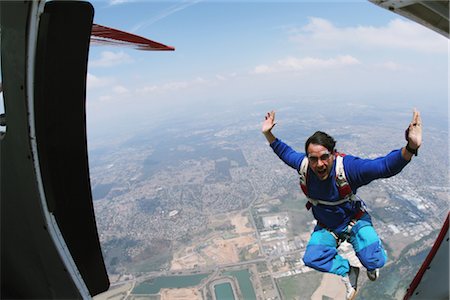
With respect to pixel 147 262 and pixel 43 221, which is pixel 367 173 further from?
pixel 147 262

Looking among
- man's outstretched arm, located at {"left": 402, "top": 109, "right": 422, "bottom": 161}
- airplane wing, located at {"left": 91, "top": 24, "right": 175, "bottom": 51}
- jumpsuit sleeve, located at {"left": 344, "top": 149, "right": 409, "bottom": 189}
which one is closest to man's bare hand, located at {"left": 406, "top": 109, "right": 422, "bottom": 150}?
man's outstretched arm, located at {"left": 402, "top": 109, "right": 422, "bottom": 161}

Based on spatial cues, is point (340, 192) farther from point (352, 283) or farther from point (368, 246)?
point (352, 283)

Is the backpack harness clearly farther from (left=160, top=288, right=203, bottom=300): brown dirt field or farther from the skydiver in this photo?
(left=160, top=288, right=203, bottom=300): brown dirt field

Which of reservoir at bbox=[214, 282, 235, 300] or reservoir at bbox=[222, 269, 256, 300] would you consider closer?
reservoir at bbox=[222, 269, 256, 300]

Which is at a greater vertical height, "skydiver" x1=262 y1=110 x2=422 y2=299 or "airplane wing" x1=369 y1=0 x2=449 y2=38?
"airplane wing" x1=369 y1=0 x2=449 y2=38

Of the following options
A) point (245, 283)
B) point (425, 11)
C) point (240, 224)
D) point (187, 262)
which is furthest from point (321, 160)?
point (240, 224)

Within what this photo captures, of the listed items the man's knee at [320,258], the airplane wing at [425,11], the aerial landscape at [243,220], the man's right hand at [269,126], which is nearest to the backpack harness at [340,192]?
the man's knee at [320,258]

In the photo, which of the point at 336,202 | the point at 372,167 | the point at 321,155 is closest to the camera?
the point at 372,167
